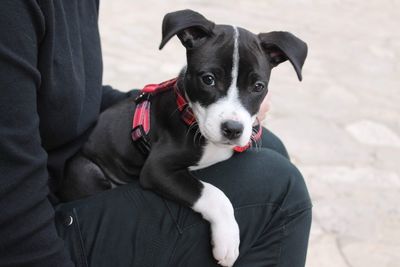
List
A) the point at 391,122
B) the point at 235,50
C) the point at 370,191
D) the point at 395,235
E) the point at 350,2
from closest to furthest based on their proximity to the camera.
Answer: the point at 235,50 → the point at 395,235 → the point at 370,191 → the point at 391,122 → the point at 350,2

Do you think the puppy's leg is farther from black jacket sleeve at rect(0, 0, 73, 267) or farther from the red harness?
black jacket sleeve at rect(0, 0, 73, 267)

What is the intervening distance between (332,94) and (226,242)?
127 inches

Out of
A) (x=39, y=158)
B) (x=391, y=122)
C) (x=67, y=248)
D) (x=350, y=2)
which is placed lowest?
(x=350, y=2)

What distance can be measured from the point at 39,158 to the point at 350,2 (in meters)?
6.60

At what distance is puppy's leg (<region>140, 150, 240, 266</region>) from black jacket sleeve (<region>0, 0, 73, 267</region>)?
427 mm

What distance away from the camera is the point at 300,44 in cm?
204

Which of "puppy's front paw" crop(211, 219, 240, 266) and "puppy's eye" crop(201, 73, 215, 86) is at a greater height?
"puppy's eye" crop(201, 73, 215, 86)

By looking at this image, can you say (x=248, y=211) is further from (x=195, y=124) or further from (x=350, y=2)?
(x=350, y=2)

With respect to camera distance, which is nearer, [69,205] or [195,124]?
[69,205]

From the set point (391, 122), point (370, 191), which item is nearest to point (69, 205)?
point (370, 191)

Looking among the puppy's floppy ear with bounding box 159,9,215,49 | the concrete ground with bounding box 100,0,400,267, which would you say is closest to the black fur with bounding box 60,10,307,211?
the puppy's floppy ear with bounding box 159,9,215,49

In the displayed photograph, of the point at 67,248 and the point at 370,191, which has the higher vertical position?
the point at 67,248

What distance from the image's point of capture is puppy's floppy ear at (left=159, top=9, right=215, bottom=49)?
6.20 feet

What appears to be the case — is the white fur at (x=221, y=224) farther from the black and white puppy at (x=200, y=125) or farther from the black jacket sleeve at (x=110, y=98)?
the black jacket sleeve at (x=110, y=98)
